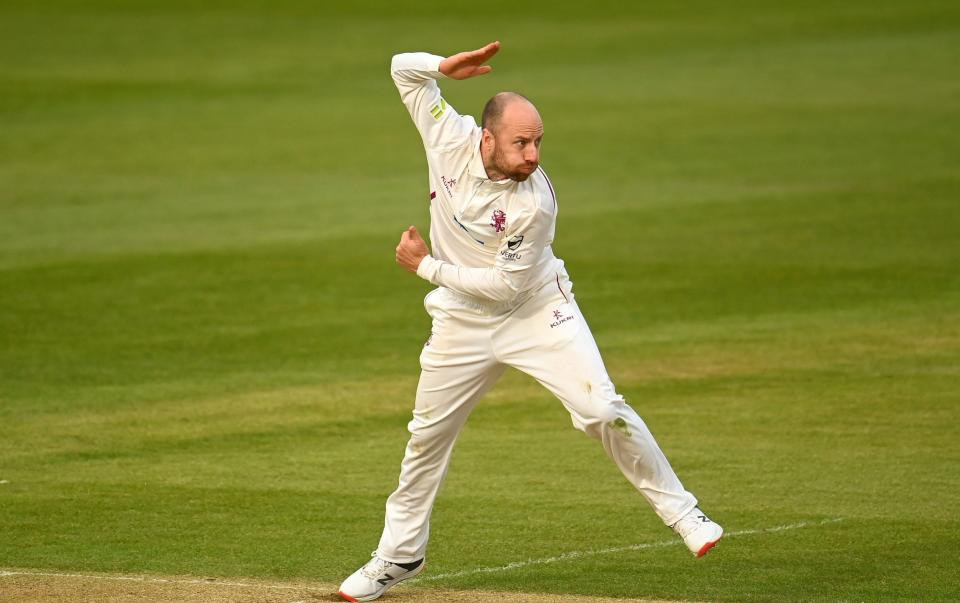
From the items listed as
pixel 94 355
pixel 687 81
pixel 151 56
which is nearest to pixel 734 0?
pixel 687 81

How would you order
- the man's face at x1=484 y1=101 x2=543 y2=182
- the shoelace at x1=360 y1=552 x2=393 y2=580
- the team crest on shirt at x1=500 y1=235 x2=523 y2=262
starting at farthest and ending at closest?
the shoelace at x1=360 y1=552 x2=393 y2=580, the team crest on shirt at x1=500 y1=235 x2=523 y2=262, the man's face at x1=484 y1=101 x2=543 y2=182

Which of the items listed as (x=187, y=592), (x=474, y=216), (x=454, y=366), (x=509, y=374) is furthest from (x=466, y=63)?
(x=509, y=374)

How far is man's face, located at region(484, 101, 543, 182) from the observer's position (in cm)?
740

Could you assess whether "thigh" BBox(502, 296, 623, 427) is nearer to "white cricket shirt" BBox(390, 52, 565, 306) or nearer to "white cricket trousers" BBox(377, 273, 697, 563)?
"white cricket trousers" BBox(377, 273, 697, 563)

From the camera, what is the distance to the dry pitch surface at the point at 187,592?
7.89 meters

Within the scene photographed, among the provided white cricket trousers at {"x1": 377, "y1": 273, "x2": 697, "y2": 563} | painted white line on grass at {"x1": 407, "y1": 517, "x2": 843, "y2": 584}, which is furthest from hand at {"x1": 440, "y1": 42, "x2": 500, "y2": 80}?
painted white line on grass at {"x1": 407, "y1": 517, "x2": 843, "y2": 584}

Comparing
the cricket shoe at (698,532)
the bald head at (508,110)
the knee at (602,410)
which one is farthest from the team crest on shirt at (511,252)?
the cricket shoe at (698,532)

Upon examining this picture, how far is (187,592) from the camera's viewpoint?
799 cm

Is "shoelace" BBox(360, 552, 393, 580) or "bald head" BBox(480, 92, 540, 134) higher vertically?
"bald head" BBox(480, 92, 540, 134)

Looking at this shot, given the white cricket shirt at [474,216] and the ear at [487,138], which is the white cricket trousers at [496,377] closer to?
the white cricket shirt at [474,216]

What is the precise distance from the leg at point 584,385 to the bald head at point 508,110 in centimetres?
91

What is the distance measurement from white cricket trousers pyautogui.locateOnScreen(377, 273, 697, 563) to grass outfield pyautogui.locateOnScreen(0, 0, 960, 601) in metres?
0.58

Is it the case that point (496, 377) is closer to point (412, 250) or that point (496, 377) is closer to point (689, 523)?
point (412, 250)

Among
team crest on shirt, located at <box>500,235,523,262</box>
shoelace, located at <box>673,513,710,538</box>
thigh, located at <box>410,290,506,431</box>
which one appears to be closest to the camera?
team crest on shirt, located at <box>500,235,523,262</box>
